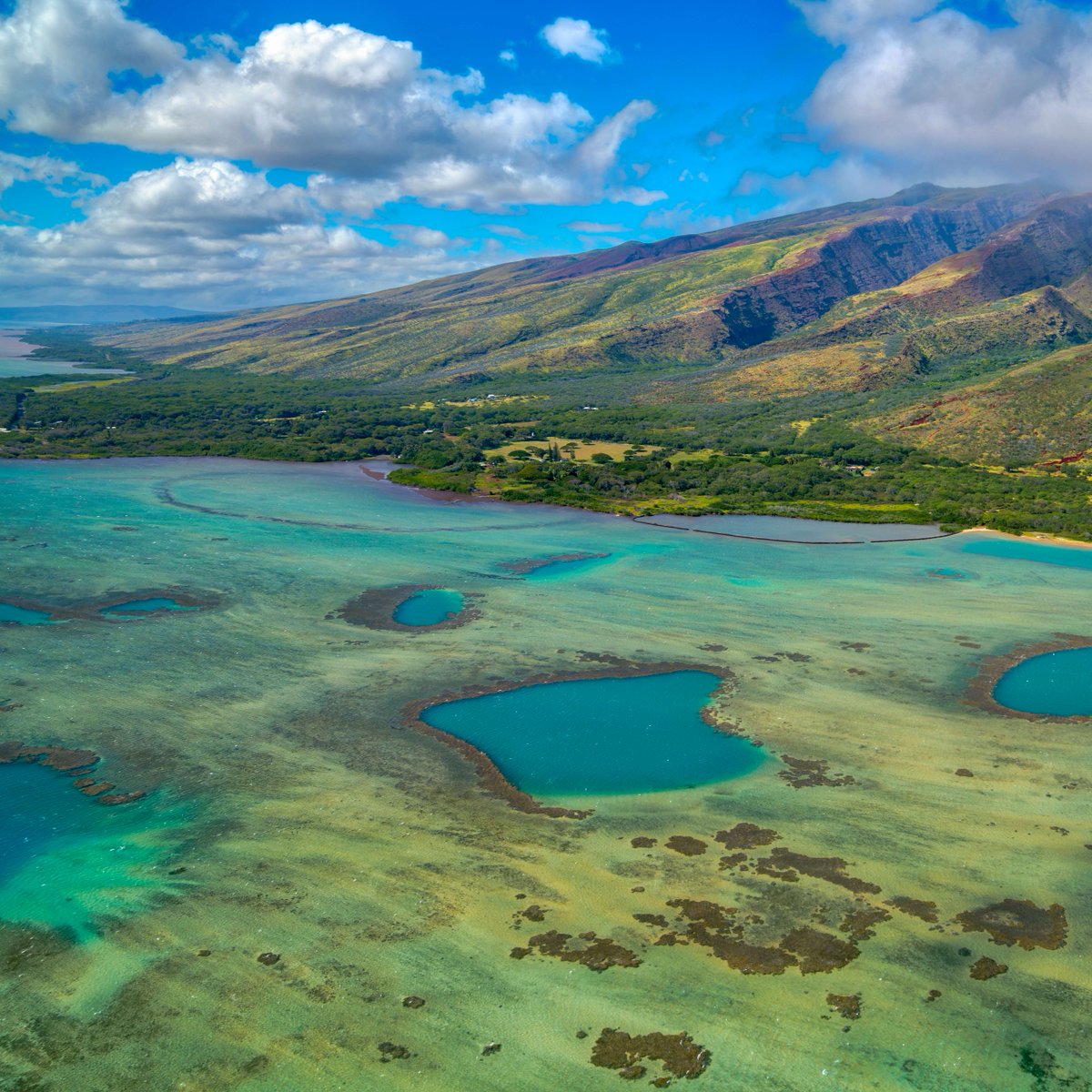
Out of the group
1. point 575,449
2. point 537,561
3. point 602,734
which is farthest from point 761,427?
point 602,734

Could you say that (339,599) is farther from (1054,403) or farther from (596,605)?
(1054,403)

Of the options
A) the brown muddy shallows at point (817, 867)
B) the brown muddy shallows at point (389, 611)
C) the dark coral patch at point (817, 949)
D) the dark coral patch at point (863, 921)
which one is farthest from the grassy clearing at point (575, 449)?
the dark coral patch at point (817, 949)

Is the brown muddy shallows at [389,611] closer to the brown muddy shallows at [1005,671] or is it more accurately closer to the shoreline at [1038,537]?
the brown muddy shallows at [1005,671]

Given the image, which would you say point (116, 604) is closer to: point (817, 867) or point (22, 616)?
point (22, 616)

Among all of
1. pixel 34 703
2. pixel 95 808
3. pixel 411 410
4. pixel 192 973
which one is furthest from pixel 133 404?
pixel 192 973

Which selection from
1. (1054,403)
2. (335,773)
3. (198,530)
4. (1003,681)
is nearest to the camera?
(335,773)

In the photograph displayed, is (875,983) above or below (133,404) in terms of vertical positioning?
below
